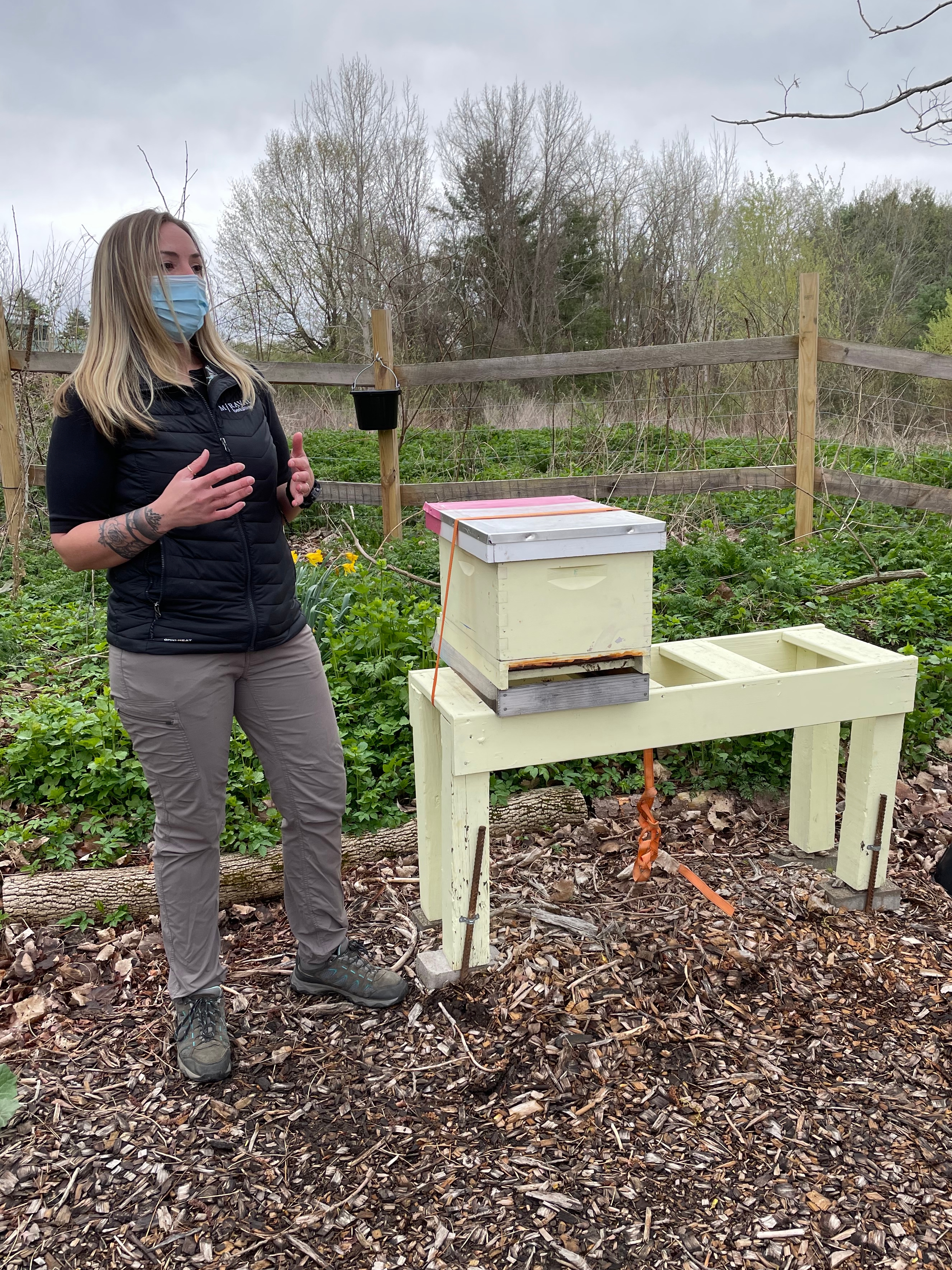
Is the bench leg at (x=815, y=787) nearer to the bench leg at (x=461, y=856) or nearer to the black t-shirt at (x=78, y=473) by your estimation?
the bench leg at (x=461, y=856)

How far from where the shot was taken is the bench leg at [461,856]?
2.54 meters

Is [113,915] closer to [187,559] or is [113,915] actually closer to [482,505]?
Answer: [187,559]

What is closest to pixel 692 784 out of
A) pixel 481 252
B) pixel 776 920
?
pixel 776 920

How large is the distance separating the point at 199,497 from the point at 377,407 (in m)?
4.27

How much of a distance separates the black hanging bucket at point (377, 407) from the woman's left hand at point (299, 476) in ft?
12.2

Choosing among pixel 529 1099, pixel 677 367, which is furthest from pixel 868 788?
pixel 677 367

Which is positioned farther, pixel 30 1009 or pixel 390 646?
pixel 390 646

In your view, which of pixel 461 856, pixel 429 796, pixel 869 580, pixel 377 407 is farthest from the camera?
pixel 377 407

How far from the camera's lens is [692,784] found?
3.78 metres

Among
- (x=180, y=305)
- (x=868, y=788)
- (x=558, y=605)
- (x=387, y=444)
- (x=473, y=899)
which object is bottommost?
(x=473, y=899)

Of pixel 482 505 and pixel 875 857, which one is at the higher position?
pixel 482 505

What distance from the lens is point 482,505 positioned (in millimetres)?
2734

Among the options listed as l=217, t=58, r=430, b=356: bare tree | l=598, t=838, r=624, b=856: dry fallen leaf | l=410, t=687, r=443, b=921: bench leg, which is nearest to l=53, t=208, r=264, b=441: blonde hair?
l=410, t=687, r=443, b=921: bench leg

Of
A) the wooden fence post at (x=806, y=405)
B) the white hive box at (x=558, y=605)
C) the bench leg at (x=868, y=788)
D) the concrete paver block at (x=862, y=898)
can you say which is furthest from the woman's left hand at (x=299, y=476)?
the wooden fence post at (x=806, y=405)
